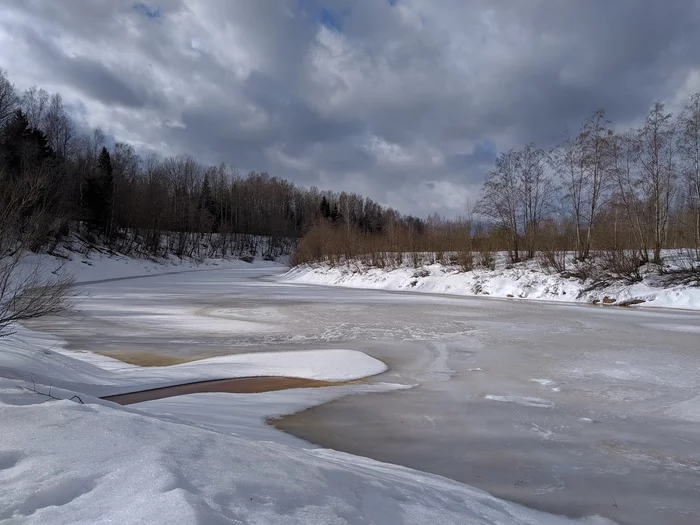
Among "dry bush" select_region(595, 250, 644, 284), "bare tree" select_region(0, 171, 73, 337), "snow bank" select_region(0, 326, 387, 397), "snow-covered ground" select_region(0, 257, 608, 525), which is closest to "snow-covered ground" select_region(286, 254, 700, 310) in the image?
"dry bush" select_region(595, 250, 644, 284)

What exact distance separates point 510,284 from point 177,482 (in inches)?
907

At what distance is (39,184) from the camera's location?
21.1 feet

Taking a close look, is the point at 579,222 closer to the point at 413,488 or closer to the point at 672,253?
the point at 672,253

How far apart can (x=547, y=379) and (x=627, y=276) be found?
639 inches

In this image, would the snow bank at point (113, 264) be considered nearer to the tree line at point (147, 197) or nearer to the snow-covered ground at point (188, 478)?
the tree line at point (147, 197)

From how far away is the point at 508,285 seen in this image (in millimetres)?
23047

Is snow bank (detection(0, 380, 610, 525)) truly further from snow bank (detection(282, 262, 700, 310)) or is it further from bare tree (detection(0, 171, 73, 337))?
snow bank (detection(282, 262, 700, 310))

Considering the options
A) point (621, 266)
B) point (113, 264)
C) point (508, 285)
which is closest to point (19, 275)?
point (508, 285)

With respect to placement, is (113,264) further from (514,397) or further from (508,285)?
(514,397)

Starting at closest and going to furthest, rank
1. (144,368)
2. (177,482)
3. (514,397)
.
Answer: (177,482) → (514,397) → (144,368)

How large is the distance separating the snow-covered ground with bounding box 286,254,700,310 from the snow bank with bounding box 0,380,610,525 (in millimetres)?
18505

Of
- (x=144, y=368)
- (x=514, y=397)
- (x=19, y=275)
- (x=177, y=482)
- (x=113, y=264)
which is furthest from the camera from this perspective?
(x=113, y=264)

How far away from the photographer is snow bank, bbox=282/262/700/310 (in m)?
17.9

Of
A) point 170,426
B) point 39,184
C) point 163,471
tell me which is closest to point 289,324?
point 39,184
